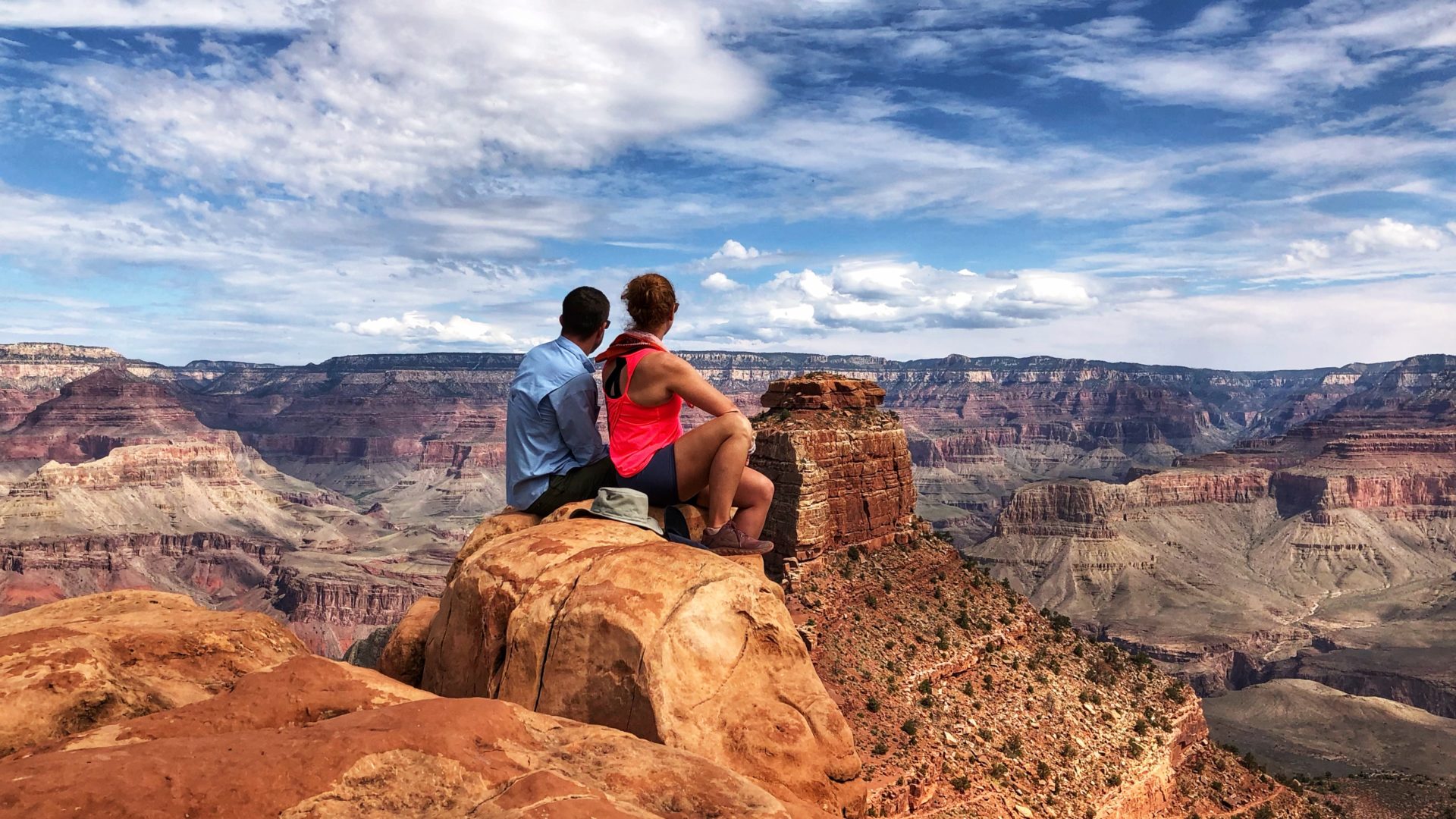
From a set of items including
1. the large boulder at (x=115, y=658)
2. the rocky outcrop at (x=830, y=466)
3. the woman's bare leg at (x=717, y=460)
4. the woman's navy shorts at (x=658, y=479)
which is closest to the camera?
the large boulder at (x=115, y=658)

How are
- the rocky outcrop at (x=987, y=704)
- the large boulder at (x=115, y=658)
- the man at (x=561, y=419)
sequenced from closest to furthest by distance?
1. the large boulder at (x=115, y=658)
2. the man at (x=561, y=419)
3. the rocky outcrop at (x=987, y=704)

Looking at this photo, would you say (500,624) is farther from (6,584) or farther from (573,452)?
(6,584)

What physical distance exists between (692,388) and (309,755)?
5.06m

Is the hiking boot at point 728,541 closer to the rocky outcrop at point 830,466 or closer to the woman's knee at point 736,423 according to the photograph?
the woman's knee at point 736,423

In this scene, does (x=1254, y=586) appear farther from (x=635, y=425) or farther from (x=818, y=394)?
(x=635, y=425)

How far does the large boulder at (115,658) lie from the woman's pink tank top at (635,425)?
4217 mm

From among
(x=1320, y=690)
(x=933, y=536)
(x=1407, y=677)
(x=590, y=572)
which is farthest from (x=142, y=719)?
(x=1407, y=677)

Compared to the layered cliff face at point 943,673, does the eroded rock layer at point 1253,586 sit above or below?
below

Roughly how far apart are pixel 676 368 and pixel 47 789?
6203 millimetres

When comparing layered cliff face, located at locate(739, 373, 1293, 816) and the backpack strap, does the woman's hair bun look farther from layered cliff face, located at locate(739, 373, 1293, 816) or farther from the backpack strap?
layered cliff face, located at locate(739, 373, 1293, 816)

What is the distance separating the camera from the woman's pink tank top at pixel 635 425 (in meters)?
9.88

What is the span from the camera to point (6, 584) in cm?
12188

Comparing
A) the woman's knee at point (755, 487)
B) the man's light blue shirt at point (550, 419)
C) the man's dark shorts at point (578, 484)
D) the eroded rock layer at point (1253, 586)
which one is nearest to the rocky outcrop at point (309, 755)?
the man's dark shorts at point (578, 484)

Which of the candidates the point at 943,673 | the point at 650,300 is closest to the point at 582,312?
the point at 650,300
